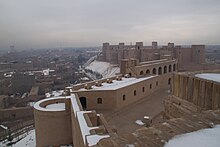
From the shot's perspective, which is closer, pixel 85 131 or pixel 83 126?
pixel 85 131

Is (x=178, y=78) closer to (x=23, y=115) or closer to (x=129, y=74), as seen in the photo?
(x=129, y=74)

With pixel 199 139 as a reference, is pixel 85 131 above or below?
below

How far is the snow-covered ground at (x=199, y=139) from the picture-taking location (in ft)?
8.25

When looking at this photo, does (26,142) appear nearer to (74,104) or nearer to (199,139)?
(74,104)

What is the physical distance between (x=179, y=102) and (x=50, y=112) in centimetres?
805

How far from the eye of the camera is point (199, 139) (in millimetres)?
2652

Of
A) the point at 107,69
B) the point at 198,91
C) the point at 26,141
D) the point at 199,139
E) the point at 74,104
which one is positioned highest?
the point at 198,91

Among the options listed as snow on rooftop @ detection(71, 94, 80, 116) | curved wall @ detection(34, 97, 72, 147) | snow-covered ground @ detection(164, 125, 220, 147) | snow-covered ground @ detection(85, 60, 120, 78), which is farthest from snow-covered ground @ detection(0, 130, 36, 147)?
snow-covered ground @ detection(164, 125, 220, 147)

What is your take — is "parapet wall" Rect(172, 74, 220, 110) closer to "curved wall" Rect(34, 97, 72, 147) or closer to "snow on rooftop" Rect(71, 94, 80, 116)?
"snow on rooftop" Rect(71, 94, 80, 116)

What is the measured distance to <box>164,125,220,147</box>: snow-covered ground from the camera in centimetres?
251

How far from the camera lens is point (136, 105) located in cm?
1503

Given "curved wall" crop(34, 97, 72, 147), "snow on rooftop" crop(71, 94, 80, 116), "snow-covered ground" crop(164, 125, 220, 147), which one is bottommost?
"curved wall" crop(34, 97, 72, 147)

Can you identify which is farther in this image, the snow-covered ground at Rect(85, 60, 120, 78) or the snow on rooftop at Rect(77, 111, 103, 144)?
the snow-covered ground at Rect(85, 60, 120, 78)

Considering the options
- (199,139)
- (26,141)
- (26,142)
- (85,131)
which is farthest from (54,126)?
(26,141)
